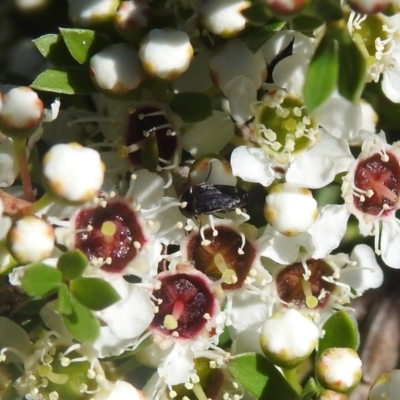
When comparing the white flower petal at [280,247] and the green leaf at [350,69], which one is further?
the white flower petal at [280,247]

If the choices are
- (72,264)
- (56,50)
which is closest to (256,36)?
(56,50)

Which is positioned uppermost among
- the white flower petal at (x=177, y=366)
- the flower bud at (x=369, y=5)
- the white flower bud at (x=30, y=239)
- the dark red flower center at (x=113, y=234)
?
the flower bud at (x=369, y=5)

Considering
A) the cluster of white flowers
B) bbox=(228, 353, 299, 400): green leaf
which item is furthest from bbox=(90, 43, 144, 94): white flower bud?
bbox=(228, 353, 299, 400): green leaf

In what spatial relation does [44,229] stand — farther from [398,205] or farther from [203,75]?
[398,205]

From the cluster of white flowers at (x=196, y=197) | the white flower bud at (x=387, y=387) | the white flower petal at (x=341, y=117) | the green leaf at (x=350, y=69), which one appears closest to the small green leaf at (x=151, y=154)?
the cluster of white flowers at (x=196, y=197)

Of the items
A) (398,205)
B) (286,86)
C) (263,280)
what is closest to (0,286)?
(263,280)

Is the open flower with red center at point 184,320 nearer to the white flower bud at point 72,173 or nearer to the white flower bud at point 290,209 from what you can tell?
the white flower bud at point 290,209

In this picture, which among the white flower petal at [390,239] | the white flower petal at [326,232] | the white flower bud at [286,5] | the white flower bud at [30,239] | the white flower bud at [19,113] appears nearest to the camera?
the white flower bud at [286,5]
